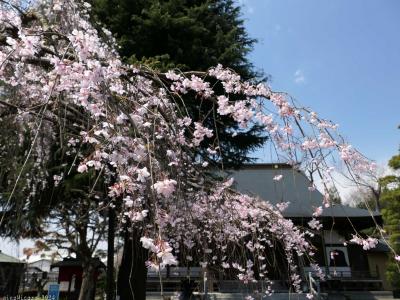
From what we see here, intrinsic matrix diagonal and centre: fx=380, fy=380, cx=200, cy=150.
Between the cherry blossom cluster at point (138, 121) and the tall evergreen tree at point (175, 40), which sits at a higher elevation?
the tall evergreen tree at point (175, 40)

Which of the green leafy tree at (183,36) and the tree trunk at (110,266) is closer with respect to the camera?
the tree trunk at (110,266)

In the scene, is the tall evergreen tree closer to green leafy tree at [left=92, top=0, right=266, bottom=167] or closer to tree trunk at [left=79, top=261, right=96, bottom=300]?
green leafy tree at [left=92, top=0, right=266, bottom=167]

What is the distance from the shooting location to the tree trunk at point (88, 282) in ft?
36.2

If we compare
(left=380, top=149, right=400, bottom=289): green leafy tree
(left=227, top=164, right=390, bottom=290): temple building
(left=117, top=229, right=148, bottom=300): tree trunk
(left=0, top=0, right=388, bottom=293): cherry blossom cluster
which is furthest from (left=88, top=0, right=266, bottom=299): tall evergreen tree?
(left=380, top=149, right=400, bottom=289): green leafy tree

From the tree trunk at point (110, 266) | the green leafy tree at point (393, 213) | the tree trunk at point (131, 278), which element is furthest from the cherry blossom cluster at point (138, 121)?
the green leafy tree at point (393, 213)

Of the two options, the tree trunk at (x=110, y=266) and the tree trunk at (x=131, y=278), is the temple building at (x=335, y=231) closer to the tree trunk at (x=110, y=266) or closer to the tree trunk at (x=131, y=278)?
the tree trunk at (x=131, y=278)

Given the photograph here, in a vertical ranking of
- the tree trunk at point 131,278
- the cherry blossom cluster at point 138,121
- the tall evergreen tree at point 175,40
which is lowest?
the tree trunk at point 131,278

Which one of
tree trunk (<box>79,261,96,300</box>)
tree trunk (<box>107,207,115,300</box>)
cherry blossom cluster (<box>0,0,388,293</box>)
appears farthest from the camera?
tree trunk (<box>79,261,96,300</box>)

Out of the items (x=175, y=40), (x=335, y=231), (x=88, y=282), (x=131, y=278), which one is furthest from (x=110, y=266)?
(x=335, y=231)

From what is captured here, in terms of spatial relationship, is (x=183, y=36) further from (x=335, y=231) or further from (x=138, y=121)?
(x=335, y=231)

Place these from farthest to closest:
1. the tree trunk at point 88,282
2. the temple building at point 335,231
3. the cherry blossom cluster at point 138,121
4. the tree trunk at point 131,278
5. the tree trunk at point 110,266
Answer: the temple building at point 335,231 < the tree trunk at point 88,282 < the tree trunk at point 131,278 < the tree trunk at point 110,266 < the cherry blossom cluster at point 138,121

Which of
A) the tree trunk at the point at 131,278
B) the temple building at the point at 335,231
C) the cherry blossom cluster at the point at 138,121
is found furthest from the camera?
the temple building at the point at 335,231

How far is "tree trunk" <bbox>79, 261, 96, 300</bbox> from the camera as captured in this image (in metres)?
11.0

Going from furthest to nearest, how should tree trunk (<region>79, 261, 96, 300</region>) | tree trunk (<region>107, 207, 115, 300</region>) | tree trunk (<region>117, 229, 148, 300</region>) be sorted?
tree trunk (<region>79, 261, 96, 300</region>), tree trunk (<region>117, 229, 148, 300</region>), tree trunk (<region>107, 207, 115, 300</region>)
